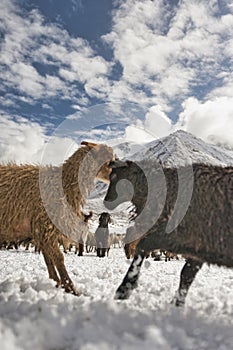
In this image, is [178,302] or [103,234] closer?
[178,302]

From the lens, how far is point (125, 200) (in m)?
6.31

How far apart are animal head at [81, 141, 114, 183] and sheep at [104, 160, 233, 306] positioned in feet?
4.23

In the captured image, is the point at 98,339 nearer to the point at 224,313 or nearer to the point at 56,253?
the point at 224,313

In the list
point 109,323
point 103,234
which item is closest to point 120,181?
point 109,323

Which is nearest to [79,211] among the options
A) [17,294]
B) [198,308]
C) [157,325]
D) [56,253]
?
[56,253]

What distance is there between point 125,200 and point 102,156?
109 centimetres

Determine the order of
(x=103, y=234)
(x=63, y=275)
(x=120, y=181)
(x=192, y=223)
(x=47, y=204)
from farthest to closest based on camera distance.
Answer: (x=103, y=234) → (x=120, y=181) → (x=47, y=204) → (x=63, y=275) → (x=192, y=223)

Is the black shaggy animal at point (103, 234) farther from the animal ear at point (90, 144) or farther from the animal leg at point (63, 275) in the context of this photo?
the animal leg at point (63, 275)

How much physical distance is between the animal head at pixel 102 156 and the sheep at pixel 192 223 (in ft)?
4.23

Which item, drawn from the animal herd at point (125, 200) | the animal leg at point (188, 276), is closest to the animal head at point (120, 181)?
the animal herd at point (125, 200)

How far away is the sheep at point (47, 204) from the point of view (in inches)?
224

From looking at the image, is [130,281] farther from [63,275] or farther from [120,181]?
[120,181]

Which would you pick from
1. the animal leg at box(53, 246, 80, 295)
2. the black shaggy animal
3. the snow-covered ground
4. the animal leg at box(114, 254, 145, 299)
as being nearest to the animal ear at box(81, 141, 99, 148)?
the animal leg at box(53, 246, 80, 295)

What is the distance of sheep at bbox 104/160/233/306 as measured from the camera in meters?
4.72
